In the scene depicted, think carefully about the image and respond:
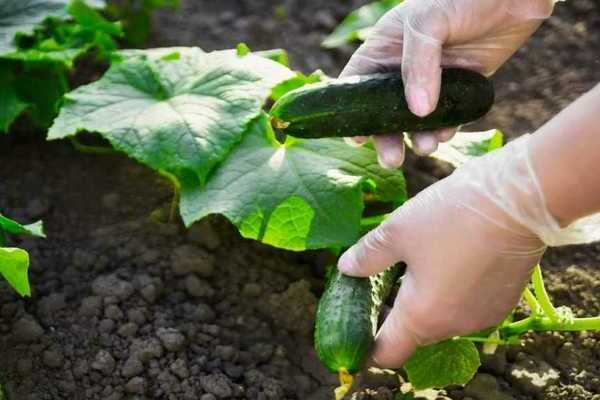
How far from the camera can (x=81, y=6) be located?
3994 mm

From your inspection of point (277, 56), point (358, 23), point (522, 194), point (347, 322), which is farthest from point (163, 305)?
point (358, 23)

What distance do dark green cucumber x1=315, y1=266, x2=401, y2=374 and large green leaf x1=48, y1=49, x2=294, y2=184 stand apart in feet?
2.40

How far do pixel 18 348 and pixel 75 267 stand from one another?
0.46 metres

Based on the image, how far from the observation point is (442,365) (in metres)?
3.02

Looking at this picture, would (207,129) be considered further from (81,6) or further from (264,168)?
(81,6)

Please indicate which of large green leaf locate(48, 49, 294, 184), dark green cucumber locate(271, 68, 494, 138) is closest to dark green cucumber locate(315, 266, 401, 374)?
dark green cucumber locate(271, 68, 494, 138)

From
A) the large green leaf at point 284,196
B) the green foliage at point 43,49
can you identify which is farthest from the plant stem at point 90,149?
the large green leaf at point 284,196

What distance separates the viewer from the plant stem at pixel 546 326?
310 cm

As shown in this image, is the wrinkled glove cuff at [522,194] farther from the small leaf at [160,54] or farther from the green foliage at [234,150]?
the small leaf at [160,54]

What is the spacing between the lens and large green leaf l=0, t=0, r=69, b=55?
3861 mm

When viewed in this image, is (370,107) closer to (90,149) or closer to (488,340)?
(488,340)

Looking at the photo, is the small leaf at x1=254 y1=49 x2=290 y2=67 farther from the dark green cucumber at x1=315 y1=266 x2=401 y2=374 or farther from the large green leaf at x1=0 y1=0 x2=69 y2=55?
the dark green cucumber at x1=315 y1=266 x2=401 y2=374

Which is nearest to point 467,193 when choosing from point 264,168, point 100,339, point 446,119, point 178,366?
point 446,119

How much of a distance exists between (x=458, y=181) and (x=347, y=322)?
0.57 m
